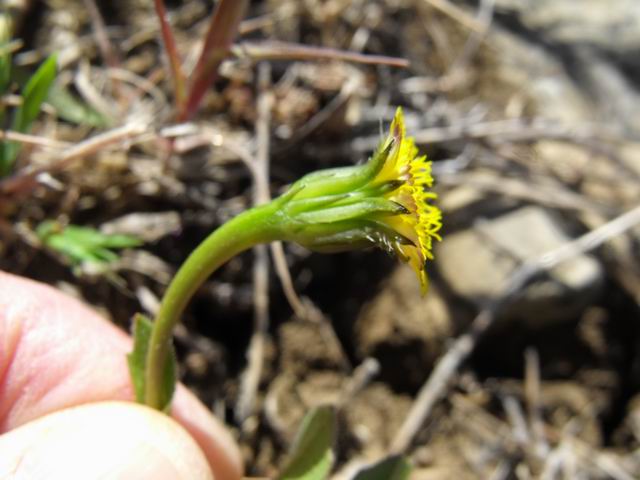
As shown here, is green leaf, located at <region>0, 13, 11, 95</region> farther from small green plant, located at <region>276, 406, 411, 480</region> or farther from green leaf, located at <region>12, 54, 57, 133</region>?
small green plant, located at <region>276, 406, 411, 480</region>

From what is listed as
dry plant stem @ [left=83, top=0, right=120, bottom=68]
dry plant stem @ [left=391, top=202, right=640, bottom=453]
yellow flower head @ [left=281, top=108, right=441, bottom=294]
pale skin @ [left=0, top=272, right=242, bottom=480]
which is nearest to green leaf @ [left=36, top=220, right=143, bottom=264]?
pale skin @ [left=0, top=272, right=242, bottom=480]

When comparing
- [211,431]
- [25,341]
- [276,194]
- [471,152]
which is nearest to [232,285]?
[276,194]

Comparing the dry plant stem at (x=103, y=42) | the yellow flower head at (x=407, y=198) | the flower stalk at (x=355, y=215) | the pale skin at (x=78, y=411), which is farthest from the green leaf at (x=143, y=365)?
the dry plant stem at (x=103, y=42)

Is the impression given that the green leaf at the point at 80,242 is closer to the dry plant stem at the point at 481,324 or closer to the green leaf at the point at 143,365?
the green leaf at the point at 143,365

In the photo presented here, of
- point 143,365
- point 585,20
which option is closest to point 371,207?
point 143,365

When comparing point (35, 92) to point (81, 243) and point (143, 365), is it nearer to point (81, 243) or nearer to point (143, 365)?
point (81, 243)

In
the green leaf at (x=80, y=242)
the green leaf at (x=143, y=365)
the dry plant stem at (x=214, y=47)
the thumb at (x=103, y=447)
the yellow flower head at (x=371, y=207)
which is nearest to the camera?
the yellow flower head at (x=371, y=207)
